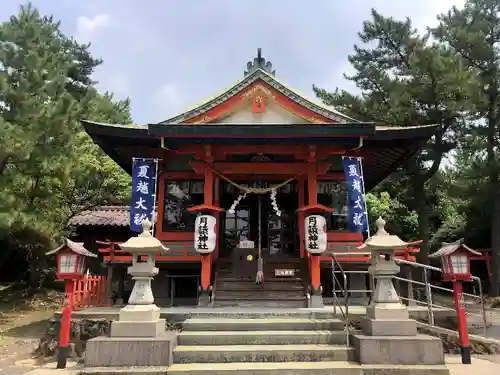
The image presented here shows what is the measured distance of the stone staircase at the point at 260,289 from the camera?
35.7ft

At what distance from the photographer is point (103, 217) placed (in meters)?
22.3

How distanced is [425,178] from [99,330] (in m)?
18.1

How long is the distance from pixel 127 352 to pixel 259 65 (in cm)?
962

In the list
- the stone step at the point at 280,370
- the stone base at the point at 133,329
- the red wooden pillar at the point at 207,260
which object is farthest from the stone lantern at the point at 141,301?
the red wooden pillar at the point at 207,260

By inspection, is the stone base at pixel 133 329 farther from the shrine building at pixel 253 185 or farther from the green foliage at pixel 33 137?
the green foliage at pixel 33 137

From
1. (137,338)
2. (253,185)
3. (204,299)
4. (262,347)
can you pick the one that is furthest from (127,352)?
(253,185)

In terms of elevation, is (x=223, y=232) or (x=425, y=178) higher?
(x=425, y=178)

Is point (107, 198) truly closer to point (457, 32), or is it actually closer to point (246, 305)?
point (246, 305)

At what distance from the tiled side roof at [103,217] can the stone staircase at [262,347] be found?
46.9 feet

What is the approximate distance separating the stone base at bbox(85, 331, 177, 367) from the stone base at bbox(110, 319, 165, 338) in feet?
0.50

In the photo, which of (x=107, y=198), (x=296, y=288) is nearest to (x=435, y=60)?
(x=296, y=288)

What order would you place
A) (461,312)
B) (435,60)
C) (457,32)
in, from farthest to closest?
(457,32)
(435,60)
(461,312)

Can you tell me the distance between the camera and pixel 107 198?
19.9 meters

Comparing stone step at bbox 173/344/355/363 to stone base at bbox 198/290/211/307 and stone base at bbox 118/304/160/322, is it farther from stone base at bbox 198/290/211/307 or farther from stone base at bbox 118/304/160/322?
stone base at bbox 198/290/211/307
